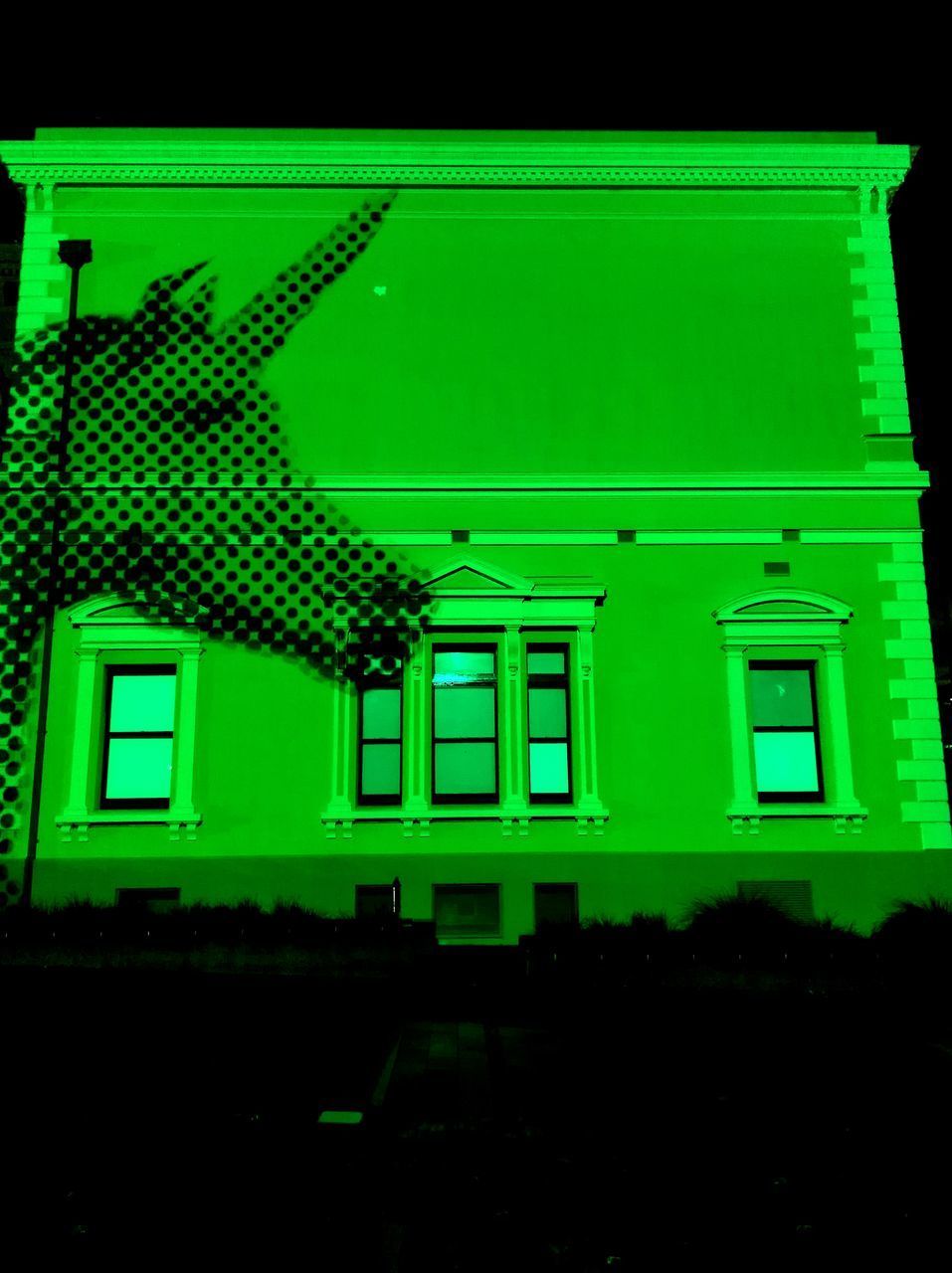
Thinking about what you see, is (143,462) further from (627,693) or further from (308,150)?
(627,693)

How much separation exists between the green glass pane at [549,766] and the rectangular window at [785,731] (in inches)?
111

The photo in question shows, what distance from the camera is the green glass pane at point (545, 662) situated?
15.1m

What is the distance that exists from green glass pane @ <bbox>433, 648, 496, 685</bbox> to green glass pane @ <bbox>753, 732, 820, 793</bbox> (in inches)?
161

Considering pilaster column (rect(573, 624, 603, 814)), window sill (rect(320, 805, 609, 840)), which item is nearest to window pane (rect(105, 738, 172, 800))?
window sill (rect(320, 805, 609, 840))

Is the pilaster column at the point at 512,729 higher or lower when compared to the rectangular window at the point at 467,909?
higher

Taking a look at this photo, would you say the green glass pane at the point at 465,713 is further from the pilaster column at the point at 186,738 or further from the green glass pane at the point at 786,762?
the green glass pane at the point at 786,762

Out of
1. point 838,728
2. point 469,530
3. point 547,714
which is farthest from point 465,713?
point 838,728

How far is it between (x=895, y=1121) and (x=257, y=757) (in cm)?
997

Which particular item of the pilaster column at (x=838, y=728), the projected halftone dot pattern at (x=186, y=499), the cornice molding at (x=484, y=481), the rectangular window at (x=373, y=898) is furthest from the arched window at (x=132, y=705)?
the pilaster column at (x=838, y=728)

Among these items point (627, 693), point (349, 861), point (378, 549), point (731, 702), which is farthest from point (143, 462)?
point (731, 702)

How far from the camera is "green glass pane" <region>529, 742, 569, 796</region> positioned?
1495 cm

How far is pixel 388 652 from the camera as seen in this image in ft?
49.1

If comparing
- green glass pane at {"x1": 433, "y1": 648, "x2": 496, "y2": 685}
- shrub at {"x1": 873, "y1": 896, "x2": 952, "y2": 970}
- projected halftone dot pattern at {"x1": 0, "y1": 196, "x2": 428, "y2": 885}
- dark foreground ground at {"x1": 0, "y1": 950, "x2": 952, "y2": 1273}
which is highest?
projected halftone dot pattern at {"x1": 0, "y1": 196, "x2": 428, "y2": 885}

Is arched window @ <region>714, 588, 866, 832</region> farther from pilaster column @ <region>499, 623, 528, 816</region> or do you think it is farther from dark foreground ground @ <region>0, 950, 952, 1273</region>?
dark foreground ground @ <region>0, 950, 952, 1273</region>
